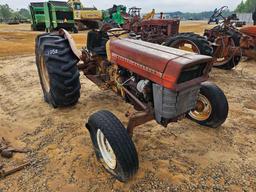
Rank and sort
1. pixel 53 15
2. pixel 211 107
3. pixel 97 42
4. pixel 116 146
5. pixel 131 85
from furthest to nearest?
pixel 53 15, pixel 97 42, pixel 211 107, pixel 131 85, pixel 116 146

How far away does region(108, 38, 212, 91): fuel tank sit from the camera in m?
2.32

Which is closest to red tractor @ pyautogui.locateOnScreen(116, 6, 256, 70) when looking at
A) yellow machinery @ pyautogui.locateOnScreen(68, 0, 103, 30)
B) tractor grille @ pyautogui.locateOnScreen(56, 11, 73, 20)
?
tractor grille @ pyautogui.locateOnScreen(56, 11, 73, 20)

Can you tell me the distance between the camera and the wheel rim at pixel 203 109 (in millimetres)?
3455

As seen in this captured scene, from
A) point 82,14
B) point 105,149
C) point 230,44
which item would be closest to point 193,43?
point 230,44

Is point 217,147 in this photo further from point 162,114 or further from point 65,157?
point 65,157

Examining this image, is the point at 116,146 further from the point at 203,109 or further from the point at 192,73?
the point at 203,109

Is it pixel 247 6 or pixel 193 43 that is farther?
pixel 247 6

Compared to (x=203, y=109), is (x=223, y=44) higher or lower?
higher

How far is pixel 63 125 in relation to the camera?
3654mm

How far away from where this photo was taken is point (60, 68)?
3.60 m

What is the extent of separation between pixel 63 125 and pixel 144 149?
4.32 ft

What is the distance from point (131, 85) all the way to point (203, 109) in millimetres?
1153

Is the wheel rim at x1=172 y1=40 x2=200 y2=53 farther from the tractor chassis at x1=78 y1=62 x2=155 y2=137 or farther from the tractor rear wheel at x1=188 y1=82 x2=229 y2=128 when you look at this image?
the tractor chassis at x1=78 y1=62 x2=155 y2=137

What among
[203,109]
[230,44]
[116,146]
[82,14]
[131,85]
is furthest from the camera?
[82,14]
